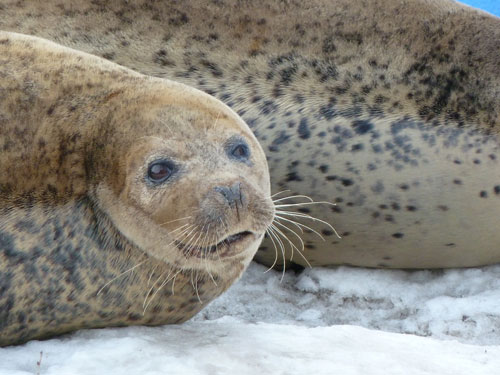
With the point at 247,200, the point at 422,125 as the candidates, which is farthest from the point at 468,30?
the point at 247,200

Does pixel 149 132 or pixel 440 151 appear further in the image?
pixel 440 151

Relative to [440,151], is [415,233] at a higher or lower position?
lower

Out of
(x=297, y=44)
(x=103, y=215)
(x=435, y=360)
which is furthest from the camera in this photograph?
(x=297, y=44)

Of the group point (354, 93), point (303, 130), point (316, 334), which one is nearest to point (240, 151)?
point (316, 334)

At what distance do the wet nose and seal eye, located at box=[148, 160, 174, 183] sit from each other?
6.9 inches

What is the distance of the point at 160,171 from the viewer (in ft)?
8.80

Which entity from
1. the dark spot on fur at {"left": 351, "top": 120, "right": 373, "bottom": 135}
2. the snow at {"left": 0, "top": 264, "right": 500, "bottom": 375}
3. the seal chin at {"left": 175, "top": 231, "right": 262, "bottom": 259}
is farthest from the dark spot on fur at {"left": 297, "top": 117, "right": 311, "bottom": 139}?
the seal chin at {"left": 175, "top": 231, "right": 262, "bottom": 259}

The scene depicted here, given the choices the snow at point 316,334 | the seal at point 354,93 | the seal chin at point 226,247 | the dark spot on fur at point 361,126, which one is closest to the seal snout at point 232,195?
the seal chin at point 226,247

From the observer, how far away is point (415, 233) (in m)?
3.74

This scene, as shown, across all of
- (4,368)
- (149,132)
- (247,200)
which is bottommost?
(4,368)

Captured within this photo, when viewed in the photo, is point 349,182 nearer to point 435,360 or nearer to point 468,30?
point 468,30

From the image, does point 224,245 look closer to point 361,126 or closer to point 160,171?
point 160,171

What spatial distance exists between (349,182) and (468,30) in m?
0.95

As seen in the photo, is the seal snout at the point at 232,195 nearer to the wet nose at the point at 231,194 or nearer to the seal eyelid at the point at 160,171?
the wet nose at the point at 231,194
